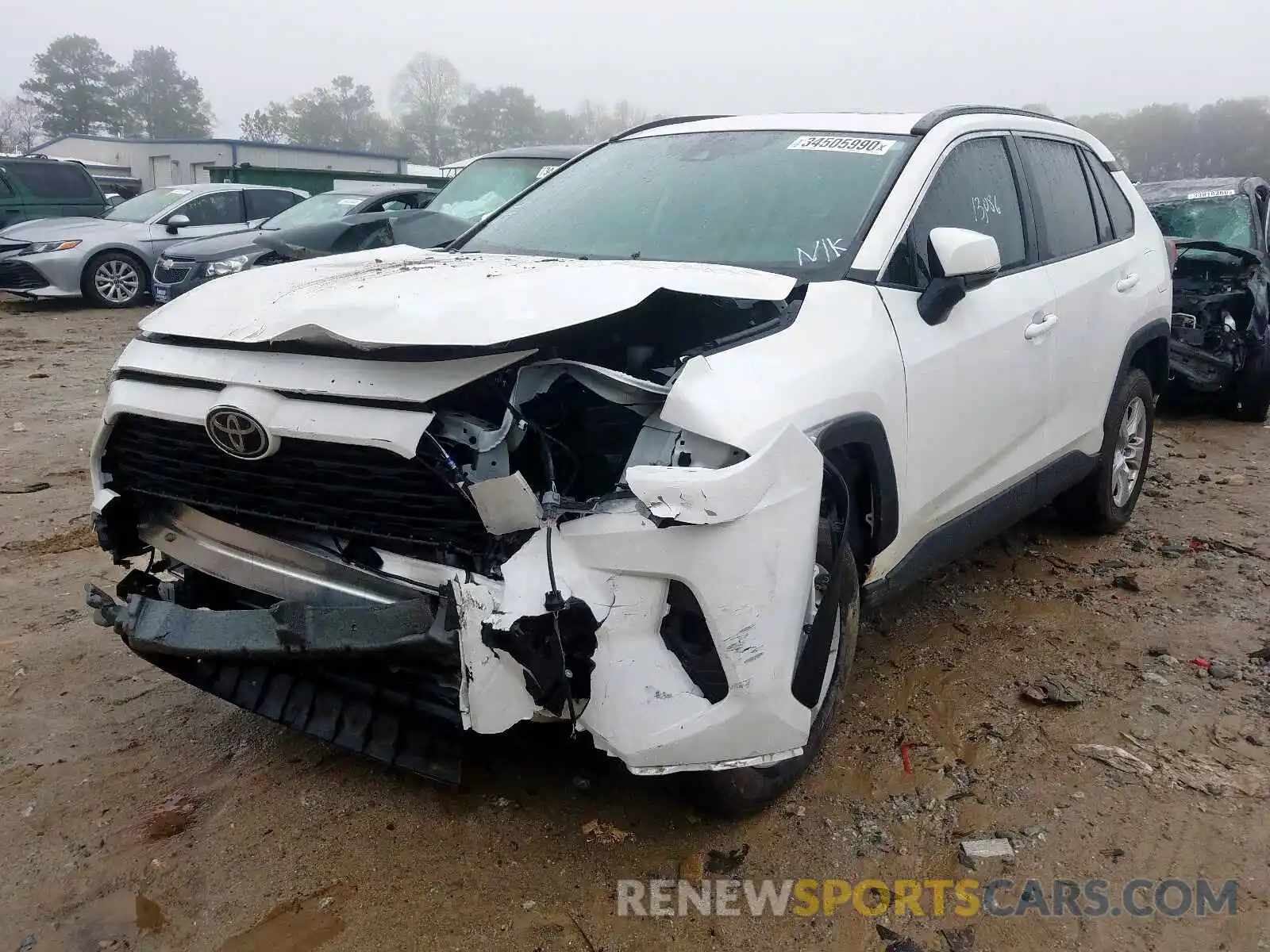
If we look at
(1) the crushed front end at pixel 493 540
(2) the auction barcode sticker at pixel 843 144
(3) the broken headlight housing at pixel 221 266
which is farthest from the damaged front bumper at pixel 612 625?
(3) the broken headlight housing at pixel 221 266

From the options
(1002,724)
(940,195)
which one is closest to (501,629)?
(1002,724)

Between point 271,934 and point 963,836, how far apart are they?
1.69 metres

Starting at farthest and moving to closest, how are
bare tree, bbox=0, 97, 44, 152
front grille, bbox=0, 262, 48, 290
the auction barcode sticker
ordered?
1. bare tree, bbox=0, 97, 44, 152
2. front grille, bbox=0, 262, 48, 290
3. the auction barcode sticker

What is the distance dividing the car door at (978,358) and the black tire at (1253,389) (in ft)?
15.7

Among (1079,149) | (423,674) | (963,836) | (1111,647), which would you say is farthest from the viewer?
(1079,149)

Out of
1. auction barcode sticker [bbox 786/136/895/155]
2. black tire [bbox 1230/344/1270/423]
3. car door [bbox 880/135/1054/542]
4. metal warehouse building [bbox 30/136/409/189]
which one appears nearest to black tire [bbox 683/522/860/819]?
car door [bbox 880/135/1054/542]

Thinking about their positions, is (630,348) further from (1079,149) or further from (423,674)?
(1079,149)

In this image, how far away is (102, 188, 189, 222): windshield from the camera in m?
13.1

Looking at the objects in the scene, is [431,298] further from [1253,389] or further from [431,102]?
[431,102]

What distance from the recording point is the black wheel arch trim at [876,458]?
98.7 inches

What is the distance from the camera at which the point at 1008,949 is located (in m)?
2.22

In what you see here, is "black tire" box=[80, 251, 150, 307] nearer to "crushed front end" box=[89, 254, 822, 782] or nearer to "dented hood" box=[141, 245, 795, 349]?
"dented hood" box=[141, 245, 795, 349]

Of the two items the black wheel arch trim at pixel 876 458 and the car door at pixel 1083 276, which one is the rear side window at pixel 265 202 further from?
the black wheel arch trim at pixel 876 458

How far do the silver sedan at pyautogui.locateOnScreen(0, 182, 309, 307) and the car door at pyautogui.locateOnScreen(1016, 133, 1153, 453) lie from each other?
11.1 metres
